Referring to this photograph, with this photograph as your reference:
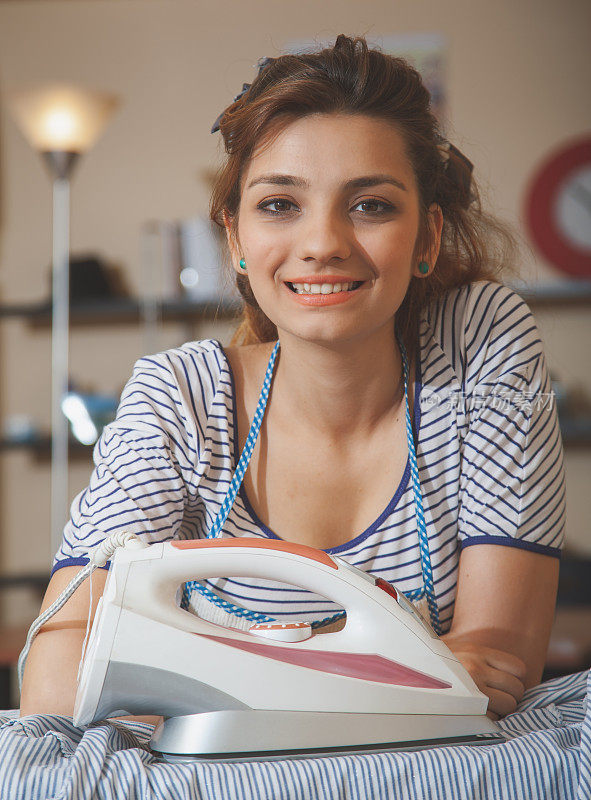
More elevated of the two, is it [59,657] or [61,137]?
[61,137]

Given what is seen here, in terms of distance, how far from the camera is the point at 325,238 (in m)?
0.96

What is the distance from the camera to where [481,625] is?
101 cm

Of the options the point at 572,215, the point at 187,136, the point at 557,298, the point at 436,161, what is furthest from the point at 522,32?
the point at 436,161

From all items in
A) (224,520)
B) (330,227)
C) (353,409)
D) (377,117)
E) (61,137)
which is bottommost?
(224,520)

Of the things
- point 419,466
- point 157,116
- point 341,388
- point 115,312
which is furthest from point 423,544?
point 157,116

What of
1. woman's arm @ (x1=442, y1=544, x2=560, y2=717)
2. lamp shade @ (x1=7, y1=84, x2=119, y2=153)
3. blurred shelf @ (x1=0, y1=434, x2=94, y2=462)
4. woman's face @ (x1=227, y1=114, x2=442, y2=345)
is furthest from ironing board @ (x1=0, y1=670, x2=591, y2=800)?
blurred shelf @ (x1=0, y1=434, x2=94, y2=462)

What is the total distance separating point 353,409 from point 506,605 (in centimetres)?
30

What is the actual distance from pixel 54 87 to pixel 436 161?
2292mm

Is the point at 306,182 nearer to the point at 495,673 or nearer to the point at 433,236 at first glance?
the point at 433,236

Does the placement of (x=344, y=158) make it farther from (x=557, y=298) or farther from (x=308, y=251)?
(x=557, y=298)

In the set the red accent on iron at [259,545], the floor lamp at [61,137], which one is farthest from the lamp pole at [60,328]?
the red accent on iron at [259,545]

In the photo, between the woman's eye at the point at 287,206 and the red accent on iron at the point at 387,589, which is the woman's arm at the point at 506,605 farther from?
the woman's eye at the point at 287,206

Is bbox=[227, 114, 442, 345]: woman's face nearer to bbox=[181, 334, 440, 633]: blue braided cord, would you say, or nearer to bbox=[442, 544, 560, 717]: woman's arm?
bbox=[181, 334, 440, 633]: blue braided cord

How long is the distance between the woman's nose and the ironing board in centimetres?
50
